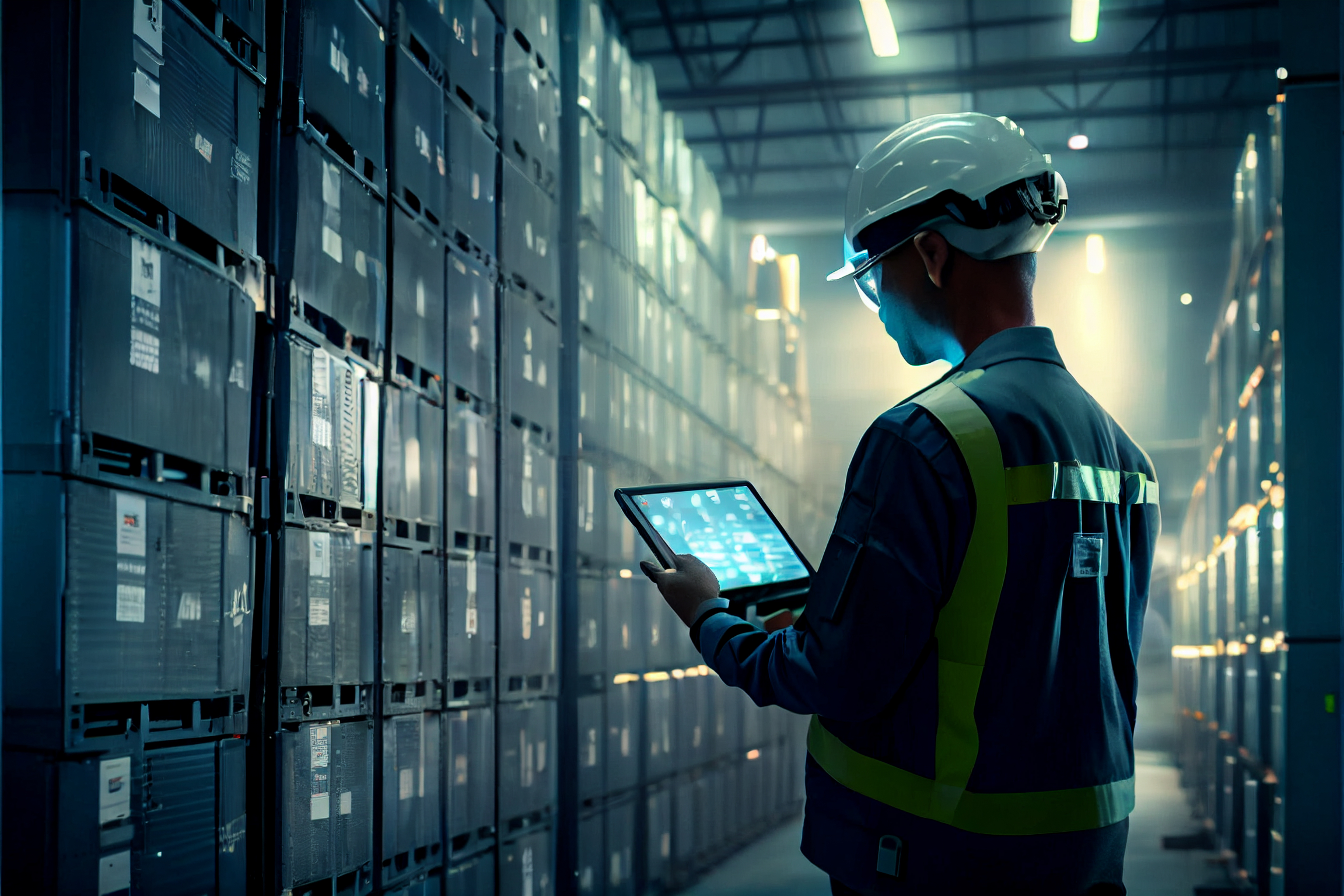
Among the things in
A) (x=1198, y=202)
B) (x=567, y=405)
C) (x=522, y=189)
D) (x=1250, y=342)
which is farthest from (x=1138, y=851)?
(x=522, y=189)

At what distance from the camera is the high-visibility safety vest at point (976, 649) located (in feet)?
5.70

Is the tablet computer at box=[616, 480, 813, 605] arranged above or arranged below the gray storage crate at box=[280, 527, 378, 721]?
above

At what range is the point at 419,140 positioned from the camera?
450cm

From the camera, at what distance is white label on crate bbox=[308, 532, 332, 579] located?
358 cm

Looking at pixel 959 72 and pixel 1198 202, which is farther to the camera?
pixel 1198 202

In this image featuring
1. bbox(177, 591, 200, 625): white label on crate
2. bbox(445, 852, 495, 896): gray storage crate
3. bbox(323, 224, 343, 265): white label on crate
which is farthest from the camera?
bbox(445, 852, 495, 896): gray storage crate

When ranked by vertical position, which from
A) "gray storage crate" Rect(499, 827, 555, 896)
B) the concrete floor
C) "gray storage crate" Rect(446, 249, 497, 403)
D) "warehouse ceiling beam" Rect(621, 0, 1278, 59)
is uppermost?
"warehouse ceiling beam" Rect(621, 0, 1278, 59)

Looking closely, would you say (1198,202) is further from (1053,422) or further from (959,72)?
(1053,422)

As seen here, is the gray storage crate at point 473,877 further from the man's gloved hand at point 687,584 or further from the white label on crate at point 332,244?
the man's gloved hand at point 687,584

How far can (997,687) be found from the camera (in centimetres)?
174

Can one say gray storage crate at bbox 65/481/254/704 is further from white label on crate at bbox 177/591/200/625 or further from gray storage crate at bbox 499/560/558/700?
gray storage crate at bbox 499/560/558/700

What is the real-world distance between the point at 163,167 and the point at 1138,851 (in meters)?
8.10

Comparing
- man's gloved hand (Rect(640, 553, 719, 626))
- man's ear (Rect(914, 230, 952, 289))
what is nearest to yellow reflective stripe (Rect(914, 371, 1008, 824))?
man's ear (Rect(914, 230, 952, 289))

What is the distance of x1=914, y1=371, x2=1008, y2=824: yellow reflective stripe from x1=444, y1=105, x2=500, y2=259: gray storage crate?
133 inches
